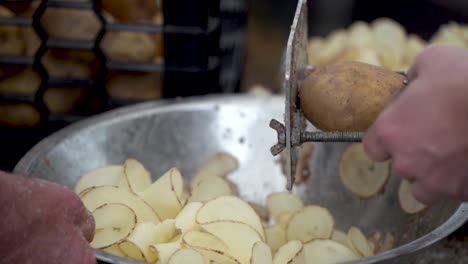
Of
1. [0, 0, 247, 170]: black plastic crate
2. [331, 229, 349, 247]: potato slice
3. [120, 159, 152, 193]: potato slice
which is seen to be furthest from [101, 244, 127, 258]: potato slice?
[0, 0, 247, 170]: black plastic crate

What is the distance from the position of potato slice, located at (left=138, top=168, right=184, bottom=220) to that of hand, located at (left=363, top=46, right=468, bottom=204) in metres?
0.27

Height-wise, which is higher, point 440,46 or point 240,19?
point 440,46

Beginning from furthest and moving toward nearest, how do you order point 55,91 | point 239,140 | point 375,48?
point 375,48
point 55,91
point 239,140

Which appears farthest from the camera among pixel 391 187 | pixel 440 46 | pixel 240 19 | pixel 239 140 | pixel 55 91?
pixel 240 19

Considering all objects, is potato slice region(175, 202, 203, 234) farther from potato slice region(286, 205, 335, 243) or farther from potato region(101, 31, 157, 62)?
potato region(101, 31, 157, 62)

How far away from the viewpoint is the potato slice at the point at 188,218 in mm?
698

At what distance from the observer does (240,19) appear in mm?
1421

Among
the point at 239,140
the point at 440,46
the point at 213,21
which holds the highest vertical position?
the point at 440,46

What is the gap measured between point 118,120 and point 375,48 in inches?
19.4

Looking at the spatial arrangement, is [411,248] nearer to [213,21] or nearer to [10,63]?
[213,21]

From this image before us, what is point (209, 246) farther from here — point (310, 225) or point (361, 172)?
point (361, 172)

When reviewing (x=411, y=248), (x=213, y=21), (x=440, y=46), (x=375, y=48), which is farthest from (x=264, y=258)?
(x=375, y=48)

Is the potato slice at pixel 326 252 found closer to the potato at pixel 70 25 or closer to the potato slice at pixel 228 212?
the potato slice at pixel 228 212

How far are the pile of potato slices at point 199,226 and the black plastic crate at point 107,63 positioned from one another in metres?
0.26
